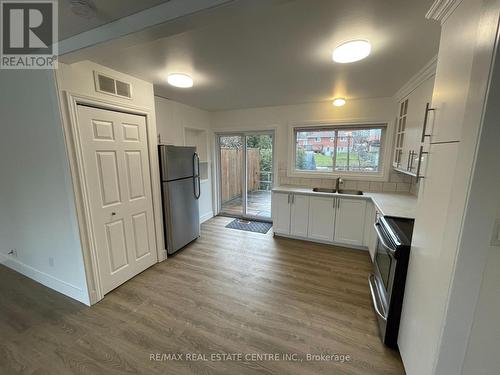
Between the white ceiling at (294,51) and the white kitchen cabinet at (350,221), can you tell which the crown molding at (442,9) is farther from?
the white kitchen cabinet at (350,221)

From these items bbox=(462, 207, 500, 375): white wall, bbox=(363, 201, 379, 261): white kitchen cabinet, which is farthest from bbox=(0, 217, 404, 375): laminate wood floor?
bbox=(462, 207, 500, 375): white wall

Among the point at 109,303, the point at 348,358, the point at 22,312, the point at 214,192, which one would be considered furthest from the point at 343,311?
Answer: the point at 214,192

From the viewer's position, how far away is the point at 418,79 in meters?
2.26

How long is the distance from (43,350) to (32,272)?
4.32 feet

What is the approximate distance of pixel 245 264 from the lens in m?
2.80

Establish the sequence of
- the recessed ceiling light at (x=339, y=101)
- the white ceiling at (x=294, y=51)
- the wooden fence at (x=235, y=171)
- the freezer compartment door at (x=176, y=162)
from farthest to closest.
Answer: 1. the wooden fence at (x=235, y=171)
2. the recessed ceiling light at (x=339, y=101)
3. the freezer compartment door at (x=176, y=162)
4. the white ceiling at (x=294, y=51)

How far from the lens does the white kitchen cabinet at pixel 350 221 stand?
3.11 metres

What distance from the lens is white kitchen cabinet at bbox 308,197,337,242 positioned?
3.27 metres

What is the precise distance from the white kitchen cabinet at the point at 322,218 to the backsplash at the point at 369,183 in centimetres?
63

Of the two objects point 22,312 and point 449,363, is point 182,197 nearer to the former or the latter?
point 22,312

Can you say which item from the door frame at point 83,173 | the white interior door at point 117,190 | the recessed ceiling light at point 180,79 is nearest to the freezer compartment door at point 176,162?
the white interior door at point 117,190

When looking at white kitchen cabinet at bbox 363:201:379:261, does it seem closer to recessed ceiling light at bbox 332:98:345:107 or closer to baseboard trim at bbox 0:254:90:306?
recessed ceiling light at bbox 332:98:345:107

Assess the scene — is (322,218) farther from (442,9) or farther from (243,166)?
(442,9)

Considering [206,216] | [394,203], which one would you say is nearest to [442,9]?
[394,203]
